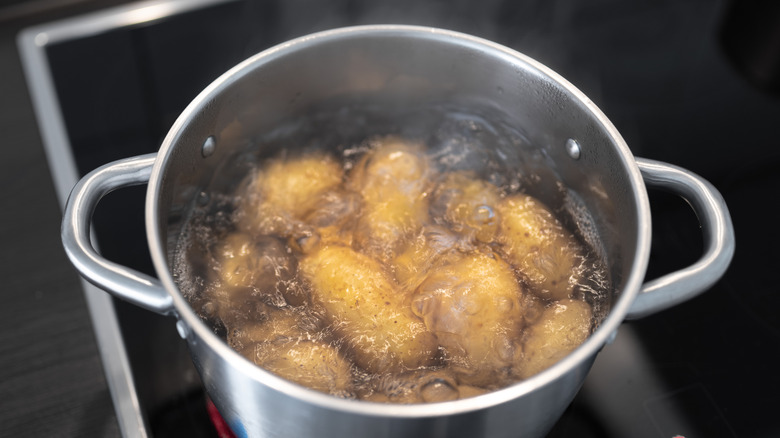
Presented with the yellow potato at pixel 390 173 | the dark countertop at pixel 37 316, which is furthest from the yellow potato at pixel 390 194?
the dark countertop at pixel 37 316

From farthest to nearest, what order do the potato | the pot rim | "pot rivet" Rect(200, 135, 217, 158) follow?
"pot rivet" Rect(200, 135, 217, 158) → the potato → the pot rim

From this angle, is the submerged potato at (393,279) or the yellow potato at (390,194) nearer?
the submerged potato at (393,279)

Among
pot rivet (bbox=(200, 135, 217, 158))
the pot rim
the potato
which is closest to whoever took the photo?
the pot rim

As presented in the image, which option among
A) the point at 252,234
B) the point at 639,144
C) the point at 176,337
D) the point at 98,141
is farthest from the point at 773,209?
the point at 98,141

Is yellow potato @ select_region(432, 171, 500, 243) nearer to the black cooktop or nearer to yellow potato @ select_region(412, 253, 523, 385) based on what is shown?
yellow potato @ select_region(412, 253, 523, 385)

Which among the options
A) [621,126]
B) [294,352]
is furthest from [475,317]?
[621,126]

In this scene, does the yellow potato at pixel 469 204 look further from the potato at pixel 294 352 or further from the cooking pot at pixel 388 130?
the potato at pixel 294 352

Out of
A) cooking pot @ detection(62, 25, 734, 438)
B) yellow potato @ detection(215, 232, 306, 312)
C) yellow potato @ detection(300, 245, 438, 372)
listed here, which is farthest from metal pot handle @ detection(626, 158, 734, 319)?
A: yellow potato @ detection(215, 232, 306, 312)

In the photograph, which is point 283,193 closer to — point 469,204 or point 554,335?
point 469,204
